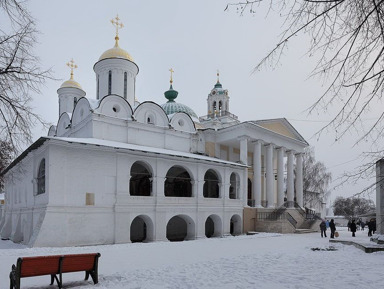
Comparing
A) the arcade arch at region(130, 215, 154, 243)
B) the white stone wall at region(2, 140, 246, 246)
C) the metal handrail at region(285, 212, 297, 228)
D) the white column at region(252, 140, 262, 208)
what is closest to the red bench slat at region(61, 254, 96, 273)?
the white stone wall at region(2, 140, 246, 246)

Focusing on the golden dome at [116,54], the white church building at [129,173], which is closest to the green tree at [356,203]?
the white church building at [129,173]

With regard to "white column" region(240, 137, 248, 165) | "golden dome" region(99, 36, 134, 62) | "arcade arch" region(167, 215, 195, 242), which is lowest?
"arcade arch" region(167, 215, 195, 242)

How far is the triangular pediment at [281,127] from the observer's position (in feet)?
98.4

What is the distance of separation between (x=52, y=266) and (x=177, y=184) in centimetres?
2051

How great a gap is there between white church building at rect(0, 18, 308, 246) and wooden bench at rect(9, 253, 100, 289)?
4295 millimetres

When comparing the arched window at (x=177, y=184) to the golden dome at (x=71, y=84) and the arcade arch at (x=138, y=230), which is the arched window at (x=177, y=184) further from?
the golden dome at (x=71, y=84)

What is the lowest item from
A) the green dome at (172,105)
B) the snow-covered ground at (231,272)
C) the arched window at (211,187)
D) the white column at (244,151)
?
the snow-covered ground at (231,272)

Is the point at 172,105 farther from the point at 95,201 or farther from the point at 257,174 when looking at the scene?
the point at 95,201

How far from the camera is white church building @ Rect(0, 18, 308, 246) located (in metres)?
17.4

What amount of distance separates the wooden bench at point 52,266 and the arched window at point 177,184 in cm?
1877

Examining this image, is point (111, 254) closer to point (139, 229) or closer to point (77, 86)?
point (139, 229)

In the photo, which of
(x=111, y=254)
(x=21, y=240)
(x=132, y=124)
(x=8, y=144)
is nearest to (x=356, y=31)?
(x=8, y=144)

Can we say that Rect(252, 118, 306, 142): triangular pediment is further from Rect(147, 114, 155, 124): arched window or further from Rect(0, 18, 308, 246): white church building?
Rect(147, 114, 155, 124): arched window

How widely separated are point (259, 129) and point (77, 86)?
18.5 m
